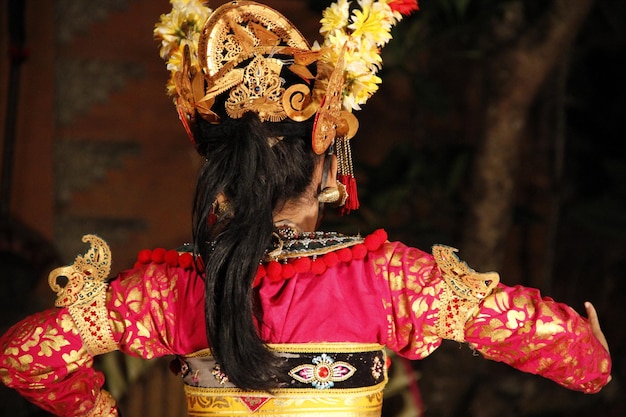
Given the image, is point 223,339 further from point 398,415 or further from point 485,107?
point 485,107

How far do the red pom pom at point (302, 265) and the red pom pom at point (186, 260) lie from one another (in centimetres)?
21

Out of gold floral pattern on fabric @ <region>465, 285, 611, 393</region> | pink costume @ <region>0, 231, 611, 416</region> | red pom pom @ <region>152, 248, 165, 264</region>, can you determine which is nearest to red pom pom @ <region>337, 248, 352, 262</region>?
pink costume @ <region>0, 231, 611, 416</region>

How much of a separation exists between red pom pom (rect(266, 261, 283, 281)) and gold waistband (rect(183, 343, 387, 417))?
0.38 ft

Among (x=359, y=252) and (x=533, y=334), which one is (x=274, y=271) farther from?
(x=533, y=334)

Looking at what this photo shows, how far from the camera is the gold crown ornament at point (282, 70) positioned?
1585mm

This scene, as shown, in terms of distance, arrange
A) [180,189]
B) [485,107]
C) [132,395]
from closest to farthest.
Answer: [132,395]
[485,107]
[180,189]

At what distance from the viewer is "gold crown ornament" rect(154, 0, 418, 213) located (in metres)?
1.58

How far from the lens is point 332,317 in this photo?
154 cm

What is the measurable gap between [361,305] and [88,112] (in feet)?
7.26

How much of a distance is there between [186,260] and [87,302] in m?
0.19

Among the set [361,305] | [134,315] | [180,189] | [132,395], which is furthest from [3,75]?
[361,305]

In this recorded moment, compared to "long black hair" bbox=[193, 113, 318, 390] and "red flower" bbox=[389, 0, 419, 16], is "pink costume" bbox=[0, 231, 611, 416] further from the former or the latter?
"red flower" bbox=[389, 0, 419, 16]

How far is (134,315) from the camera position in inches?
63.6

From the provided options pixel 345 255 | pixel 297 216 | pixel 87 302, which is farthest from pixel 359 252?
pixel 87 302
